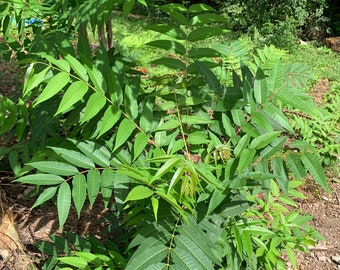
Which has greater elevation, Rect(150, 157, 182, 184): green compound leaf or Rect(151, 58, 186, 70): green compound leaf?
Rect(151, 58, 186, 70): green compound leaf

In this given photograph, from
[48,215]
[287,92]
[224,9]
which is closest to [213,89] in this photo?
[287,92]

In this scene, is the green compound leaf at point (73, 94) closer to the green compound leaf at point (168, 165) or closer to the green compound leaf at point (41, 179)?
the green compound leaf at point (41, 179)

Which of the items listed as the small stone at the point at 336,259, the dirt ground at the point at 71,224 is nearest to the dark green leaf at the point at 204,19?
the dirt ground at the point at 71,224

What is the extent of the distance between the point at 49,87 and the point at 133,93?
39 centimetres

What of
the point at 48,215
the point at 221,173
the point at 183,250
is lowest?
the point at 48,215

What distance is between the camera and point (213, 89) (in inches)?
72.1

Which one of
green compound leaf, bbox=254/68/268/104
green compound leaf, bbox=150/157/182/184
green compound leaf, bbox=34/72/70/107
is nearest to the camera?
green compound leaf, bbox=150/157/182/184

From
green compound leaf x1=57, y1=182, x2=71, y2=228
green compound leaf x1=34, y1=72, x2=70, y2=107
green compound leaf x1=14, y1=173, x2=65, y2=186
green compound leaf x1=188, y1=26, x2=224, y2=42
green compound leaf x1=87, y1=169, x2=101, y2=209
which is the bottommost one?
green compound leaf x1=57, y1=182, x2=71, y2=228

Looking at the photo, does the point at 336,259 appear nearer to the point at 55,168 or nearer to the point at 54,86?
the point at 55,168

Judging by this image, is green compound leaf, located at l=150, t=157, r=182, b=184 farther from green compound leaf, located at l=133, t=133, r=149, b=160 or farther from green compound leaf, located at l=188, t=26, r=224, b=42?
green compound leaf, located at l=188, t=26, r=224, b=42

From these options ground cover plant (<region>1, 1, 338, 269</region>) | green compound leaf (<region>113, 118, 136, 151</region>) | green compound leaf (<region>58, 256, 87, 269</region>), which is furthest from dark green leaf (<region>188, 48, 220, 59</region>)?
green compound leaf (<region>58, 256, 87, 269</region>)

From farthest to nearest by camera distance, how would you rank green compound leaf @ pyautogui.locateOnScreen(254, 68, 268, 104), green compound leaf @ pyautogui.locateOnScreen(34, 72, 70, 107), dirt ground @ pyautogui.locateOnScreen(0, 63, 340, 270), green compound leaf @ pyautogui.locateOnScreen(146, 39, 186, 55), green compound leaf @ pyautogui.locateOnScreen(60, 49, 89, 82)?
dirt ground @ pyautogui.locateOnScreen(0, 63, 340, 270) → green compound leaf @ pyautogui.locateOnScreen(146, 39, 186, 55) → green compound leaf @ pyautogui.locateOnScreen(254, 68, 268, 104) → green compound leaf @ pyautogui.locateOnScreen(60, 49, 89, 82) → green compound leaf @ pyautogui.locateOnScreen(34, 72, 70, 107)

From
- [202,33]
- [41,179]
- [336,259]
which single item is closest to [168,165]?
[41,179]

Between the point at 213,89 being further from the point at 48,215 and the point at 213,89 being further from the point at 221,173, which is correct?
the point at 48,215
